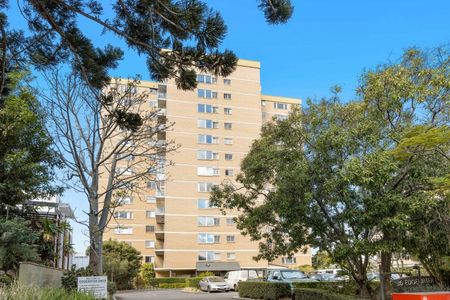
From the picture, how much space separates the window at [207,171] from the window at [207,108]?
23.7 feet

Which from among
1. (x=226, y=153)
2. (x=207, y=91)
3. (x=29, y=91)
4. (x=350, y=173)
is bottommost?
(x=350, y=173)

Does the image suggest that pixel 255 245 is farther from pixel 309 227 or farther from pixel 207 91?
pixel 309 227

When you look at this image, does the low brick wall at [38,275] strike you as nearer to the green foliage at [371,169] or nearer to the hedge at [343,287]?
the green foliage at [371,169]

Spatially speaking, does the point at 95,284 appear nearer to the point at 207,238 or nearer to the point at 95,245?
the point at 95,245

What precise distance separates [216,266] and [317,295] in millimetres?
34228

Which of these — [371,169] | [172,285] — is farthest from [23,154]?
[172,285]

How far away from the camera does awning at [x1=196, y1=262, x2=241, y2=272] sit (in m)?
50.3

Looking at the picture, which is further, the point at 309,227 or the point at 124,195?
the point at 124,195

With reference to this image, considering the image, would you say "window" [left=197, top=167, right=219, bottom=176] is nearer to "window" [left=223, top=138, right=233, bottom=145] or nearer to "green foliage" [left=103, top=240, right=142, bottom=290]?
"window" [left=223, top=138, right=233, bottom=145]

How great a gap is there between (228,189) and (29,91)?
9.62 m

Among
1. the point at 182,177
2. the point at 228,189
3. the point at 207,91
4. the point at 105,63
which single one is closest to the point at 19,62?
the point at 105,63

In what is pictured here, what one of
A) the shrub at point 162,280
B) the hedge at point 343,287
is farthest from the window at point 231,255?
the hedge at point 343,287

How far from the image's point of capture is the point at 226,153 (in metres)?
56.4

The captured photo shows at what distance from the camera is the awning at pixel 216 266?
5031 centimetres
